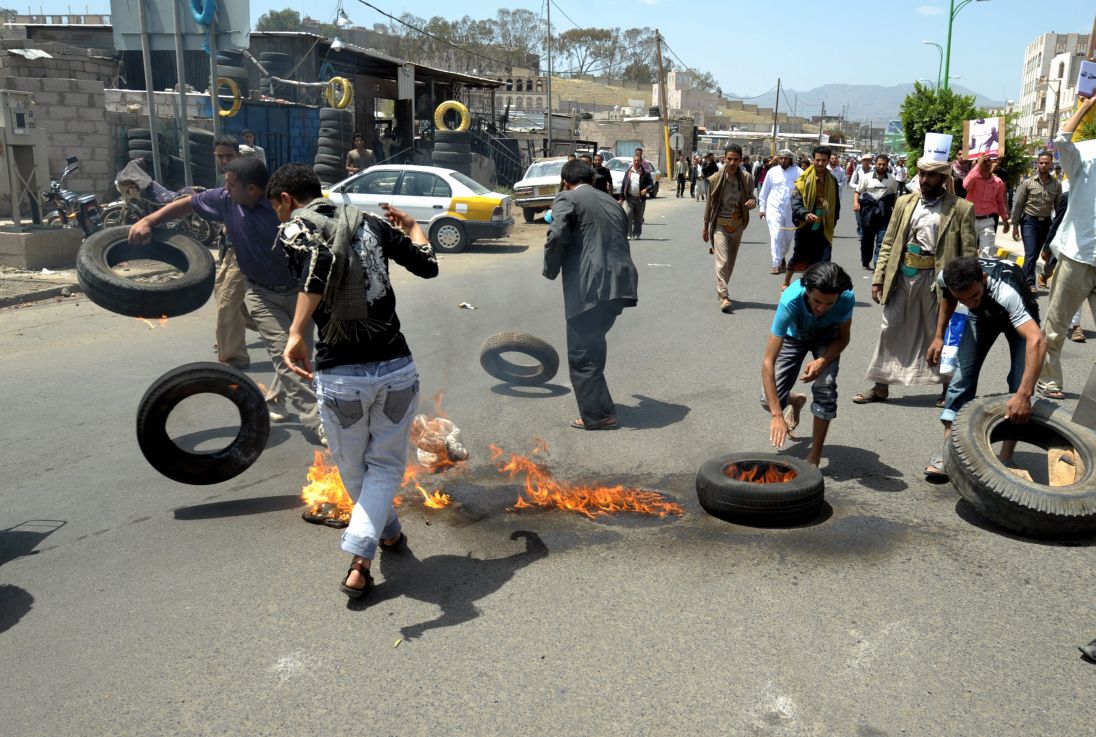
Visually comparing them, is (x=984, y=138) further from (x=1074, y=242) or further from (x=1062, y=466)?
(x=1062, y=466)

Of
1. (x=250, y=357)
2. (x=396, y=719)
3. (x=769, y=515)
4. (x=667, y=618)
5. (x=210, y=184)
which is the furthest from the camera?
(x=210, y=184)

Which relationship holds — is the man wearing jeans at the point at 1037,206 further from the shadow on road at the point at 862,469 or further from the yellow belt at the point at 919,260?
the shadow on road at the point at 862,469

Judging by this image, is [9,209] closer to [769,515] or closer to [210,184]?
[210,184]

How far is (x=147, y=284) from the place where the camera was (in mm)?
7492

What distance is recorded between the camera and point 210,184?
1934 cm

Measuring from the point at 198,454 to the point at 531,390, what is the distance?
3069 millimetres

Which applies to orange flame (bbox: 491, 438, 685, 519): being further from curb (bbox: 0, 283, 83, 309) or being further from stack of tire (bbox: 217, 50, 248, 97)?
stack of tire (bbox: 217, 50, 248, 97)

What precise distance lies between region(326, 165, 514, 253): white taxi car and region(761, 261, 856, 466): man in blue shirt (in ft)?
38.6

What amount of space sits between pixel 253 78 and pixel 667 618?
Result: 1175 inches

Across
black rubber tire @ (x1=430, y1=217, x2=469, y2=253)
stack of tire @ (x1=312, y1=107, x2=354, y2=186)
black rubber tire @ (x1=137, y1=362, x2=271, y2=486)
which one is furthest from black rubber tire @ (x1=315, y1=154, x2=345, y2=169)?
black rubber tire @ (x1=137, y1=362, x2=271, y2=486)

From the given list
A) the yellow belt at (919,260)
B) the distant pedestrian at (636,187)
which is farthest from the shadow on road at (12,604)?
the distant pedestrian at (636,187)

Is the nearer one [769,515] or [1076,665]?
[1076,665]

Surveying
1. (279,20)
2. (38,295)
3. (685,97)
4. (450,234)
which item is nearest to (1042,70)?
(685,97)

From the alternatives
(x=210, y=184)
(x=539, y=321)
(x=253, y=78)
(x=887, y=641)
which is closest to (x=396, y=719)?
(x=887, y=641)
